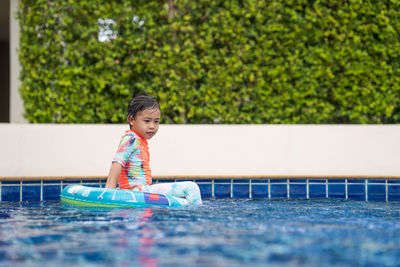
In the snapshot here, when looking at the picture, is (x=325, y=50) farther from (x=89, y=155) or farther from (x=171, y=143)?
(x=89, y=155)

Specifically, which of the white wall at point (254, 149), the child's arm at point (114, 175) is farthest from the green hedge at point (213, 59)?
the child's arm at point (114, 175)

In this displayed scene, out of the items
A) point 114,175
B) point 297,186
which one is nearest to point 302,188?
point 297,186

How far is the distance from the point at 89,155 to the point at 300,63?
356 cm

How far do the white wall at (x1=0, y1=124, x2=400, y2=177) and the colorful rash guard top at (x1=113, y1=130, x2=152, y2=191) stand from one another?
174cm

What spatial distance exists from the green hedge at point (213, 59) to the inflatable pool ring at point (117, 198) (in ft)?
9.95

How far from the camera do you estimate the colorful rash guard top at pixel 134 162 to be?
5496mm

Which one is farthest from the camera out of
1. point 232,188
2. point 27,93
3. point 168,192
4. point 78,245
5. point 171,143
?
point 27,93

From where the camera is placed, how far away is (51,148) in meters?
7.26

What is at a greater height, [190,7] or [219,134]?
[190,7]

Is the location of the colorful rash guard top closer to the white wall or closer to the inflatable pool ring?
the inflatable pool ring

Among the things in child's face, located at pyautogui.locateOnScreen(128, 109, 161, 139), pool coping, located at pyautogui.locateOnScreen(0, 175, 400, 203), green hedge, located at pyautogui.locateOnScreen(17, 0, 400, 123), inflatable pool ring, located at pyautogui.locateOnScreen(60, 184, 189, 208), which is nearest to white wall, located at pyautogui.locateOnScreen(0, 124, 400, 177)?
pool coping, located at pyautogui.locateOnScreen(0, 175, 400, 203)

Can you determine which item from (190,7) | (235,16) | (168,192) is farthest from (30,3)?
(168,192)

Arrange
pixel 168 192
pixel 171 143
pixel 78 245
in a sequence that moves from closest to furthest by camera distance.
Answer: pixel 78 245
pixel 168 192
pixel 171 143

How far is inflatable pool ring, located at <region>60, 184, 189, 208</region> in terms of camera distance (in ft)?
16.9
